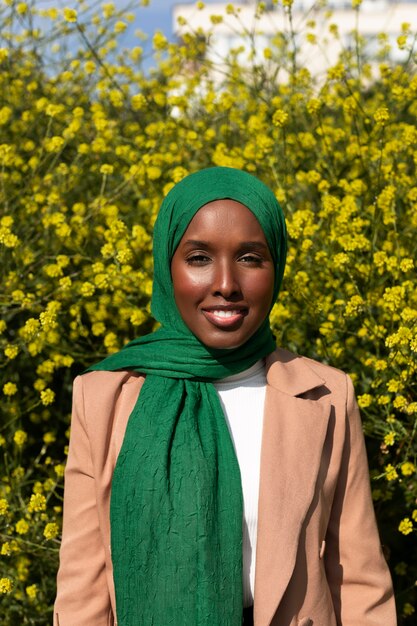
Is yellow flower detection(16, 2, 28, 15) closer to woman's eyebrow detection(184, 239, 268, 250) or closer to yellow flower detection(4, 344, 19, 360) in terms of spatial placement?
yellow flower detection(4, 344, 19, 360)

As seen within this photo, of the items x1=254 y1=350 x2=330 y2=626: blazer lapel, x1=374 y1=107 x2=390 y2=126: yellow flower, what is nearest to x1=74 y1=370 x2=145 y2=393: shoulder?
x1=254 y1=350 x2=330 y2=626: blazer lapel

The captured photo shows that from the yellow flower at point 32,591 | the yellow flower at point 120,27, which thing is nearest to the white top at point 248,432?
the yellow flower at point 32,591

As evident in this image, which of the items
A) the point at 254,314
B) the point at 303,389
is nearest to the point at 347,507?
the point at 303,389

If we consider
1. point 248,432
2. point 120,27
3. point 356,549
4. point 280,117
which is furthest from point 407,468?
point 120,27

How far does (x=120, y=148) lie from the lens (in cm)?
335

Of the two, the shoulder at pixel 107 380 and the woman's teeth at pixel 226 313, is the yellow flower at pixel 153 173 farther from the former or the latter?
the woman's teeth at pixel 226 313

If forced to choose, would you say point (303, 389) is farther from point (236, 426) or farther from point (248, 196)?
point (248, 196)

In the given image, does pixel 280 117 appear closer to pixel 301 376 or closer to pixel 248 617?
pixel 301 376

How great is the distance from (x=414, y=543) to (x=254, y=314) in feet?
5.87

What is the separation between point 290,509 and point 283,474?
0.07 meters

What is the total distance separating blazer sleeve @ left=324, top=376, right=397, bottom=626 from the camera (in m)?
1.69

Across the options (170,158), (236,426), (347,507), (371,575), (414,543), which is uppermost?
(170,158)

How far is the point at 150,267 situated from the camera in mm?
3082

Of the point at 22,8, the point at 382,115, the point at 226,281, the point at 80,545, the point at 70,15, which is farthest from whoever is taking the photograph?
the point at 22,8
